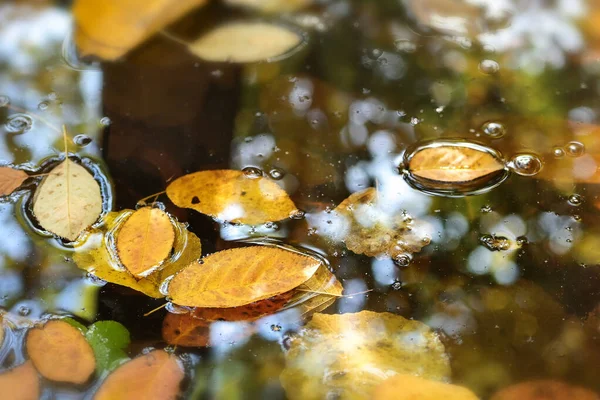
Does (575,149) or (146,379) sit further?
(575,149)

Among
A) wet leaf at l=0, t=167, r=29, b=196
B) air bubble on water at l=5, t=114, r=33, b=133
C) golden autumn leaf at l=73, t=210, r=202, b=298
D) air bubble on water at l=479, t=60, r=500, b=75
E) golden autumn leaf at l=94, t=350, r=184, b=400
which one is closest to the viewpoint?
golden autumn leaf at l=94, t=350, r=184, b=400

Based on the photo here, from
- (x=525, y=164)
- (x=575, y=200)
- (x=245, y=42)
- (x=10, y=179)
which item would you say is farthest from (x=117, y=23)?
(x=575, y=200)

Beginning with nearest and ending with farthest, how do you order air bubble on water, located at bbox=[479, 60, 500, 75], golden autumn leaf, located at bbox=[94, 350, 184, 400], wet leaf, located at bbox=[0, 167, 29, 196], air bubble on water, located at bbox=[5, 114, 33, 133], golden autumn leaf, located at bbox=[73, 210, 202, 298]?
golden autumn leaf, located at bbox=[94, 350, 184, 400] < golden autumn leaf, located at bbox=[73, 210, 202, 298] < wet leaf, located at bbox=[0, 167, 29, 196] < air bubble on water, located at bbox=[5, 114, 33, 133] < air bubble on water, located at bbox=[479, 60, 500, 75]

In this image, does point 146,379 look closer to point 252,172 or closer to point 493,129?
point 252,172

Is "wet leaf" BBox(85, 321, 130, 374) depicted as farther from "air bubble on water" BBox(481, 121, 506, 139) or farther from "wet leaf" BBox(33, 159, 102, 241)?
"air bubble on water" BBox(481, 121, 506, 139)

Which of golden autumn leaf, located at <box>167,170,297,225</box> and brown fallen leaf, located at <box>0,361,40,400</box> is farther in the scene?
golden autumn leaf, located at <box>167,170,297,225</box>

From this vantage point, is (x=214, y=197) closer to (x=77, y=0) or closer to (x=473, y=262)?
(x=473, y=262)

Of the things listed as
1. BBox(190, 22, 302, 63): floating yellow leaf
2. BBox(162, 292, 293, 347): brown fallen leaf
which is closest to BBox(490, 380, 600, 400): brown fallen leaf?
BBox(162, 292, 293, 347): brown fallen leaf

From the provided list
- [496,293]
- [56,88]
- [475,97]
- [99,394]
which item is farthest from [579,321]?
[56,88]
